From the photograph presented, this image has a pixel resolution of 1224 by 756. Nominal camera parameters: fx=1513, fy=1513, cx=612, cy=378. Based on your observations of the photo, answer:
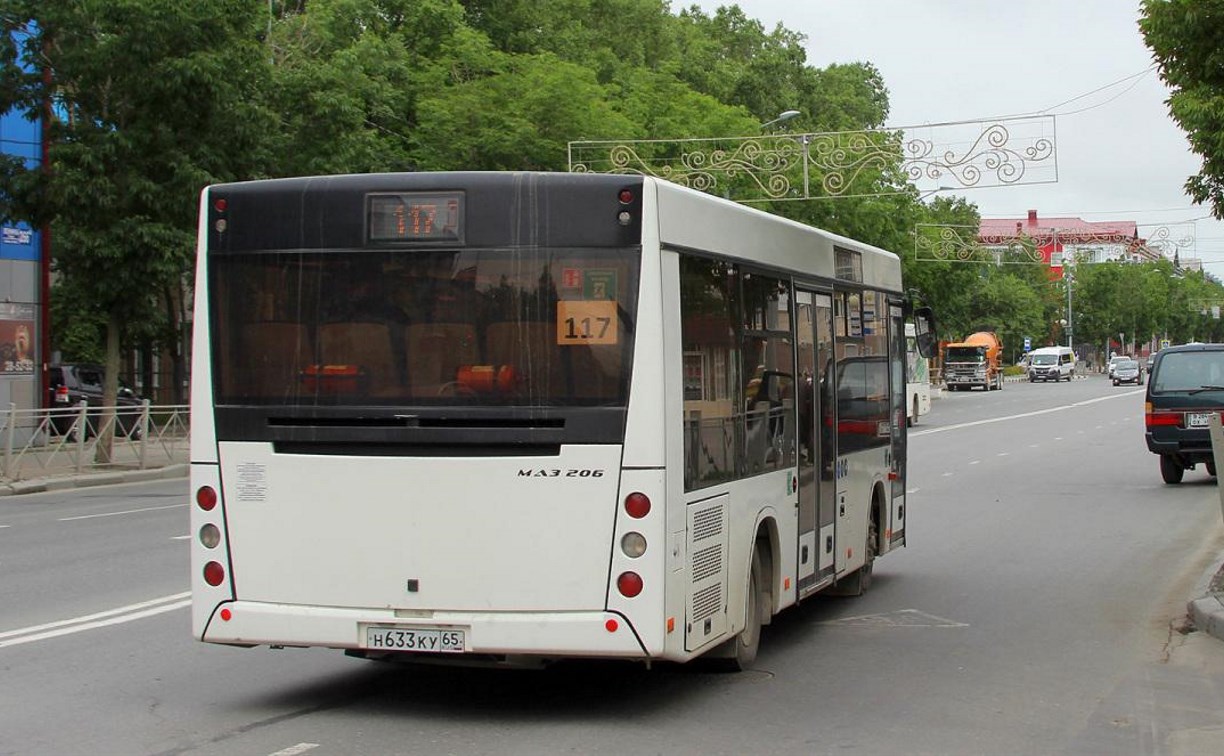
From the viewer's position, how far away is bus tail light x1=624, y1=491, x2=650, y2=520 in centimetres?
743

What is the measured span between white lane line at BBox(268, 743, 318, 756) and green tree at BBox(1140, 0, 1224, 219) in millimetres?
8047

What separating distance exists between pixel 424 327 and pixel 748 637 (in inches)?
115

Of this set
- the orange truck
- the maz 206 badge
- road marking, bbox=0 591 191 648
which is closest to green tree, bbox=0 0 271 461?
road marking, bbox=0 591 191 648

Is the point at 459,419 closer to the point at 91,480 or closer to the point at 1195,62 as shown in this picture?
the point at 1195,62

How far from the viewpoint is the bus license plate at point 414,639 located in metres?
7.56

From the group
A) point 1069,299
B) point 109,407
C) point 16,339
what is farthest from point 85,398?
point 1069,299

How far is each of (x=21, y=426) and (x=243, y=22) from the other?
26.7 ft

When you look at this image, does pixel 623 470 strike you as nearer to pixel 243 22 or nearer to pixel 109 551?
pixel 109 551

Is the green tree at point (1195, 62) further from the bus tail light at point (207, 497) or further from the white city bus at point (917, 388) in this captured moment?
the white city bus at point (917, 388)

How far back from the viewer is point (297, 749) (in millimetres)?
7160

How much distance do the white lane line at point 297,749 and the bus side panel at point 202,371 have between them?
162cm

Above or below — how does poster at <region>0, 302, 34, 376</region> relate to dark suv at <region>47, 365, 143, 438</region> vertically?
above

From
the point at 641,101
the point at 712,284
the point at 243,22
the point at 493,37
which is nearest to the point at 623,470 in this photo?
the point at 712,284

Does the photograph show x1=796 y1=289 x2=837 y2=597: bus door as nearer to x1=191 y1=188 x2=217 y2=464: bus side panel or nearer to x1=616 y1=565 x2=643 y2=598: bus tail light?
x1=616 y1=565 x2=643 y2=598: bus tail light
